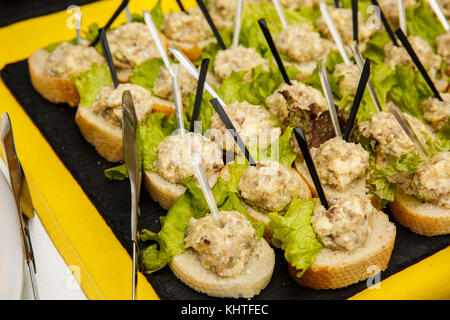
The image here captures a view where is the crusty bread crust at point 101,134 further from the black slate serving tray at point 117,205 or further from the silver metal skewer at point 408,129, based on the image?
the silver metal skewer at point 408,129

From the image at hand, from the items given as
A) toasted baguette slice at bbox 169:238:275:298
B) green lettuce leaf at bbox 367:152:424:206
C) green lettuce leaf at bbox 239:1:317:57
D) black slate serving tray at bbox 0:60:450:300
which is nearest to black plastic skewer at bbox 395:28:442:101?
green lettuce leaf at bbox 367:152:424:206

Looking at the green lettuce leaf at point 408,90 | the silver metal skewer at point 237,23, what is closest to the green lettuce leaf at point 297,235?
the green lettuce leaf at point 408,90

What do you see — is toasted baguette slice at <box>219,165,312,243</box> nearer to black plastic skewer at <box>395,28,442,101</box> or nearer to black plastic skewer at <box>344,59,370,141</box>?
black plastic skewer at <box>344,59,370,141</box>

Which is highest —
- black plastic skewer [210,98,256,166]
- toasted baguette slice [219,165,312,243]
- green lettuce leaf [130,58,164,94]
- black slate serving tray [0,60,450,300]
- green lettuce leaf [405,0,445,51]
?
green lettuce leaf [405,0,445,51]

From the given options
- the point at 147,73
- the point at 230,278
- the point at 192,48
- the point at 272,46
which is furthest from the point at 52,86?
the point at 230,278

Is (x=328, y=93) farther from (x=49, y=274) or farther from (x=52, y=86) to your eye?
(x=52, y=86)
